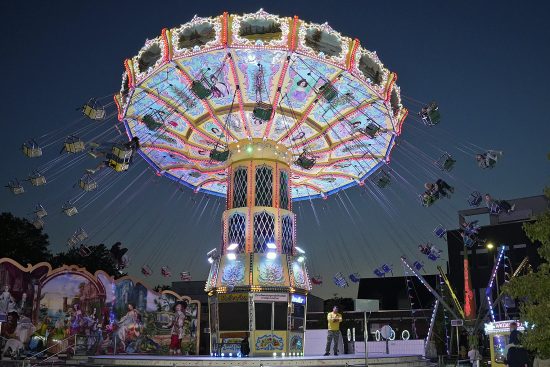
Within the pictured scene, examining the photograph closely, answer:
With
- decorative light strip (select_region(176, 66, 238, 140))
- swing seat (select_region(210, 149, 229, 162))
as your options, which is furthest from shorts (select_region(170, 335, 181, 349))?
swing seat (select_region(210, 149, 229, 162))

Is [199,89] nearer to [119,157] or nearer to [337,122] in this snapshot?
[119,157]

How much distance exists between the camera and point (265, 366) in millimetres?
11945

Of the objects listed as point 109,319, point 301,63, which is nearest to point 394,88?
point 301,63

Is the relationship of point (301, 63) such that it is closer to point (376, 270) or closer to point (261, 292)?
point (261, 292)

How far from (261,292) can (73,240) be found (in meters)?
7.69

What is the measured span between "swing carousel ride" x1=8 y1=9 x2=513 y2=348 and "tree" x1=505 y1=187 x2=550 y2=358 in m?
8.28

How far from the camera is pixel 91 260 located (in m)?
41.8

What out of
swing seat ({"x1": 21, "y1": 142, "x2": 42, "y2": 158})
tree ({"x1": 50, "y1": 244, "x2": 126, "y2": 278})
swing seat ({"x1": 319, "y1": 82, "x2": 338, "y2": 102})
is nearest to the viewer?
swing seat ({"x1": 319, "y1": 82, "x2": 338, "y2": 102})

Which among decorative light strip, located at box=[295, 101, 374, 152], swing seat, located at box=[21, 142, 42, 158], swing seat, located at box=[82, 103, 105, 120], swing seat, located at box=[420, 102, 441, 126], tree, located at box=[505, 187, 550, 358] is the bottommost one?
tree, located at box=[505, 187, 550, 358]

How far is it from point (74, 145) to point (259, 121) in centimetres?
664

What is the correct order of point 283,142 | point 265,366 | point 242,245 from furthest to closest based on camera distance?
1. point 283,142
2. point 242,245
3. point 265,366

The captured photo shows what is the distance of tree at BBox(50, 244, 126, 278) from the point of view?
Result: 126 ft

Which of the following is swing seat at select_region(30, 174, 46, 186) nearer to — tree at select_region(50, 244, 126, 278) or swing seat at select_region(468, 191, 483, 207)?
swing seat at select_region(468, 191, 483, 207)

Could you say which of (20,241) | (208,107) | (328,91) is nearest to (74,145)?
(208,107)
